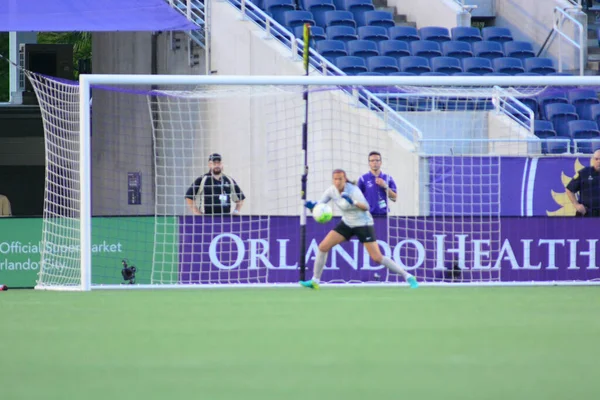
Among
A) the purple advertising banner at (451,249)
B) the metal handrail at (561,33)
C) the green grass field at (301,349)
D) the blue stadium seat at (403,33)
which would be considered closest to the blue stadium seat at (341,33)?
the blue stadium seat at (403,33)

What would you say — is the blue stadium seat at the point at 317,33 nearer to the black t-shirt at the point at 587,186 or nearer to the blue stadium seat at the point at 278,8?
the blue stadium seat at the point at 278,8

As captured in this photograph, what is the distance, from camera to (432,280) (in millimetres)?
17484

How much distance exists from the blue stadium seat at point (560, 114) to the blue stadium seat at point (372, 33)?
3.48m

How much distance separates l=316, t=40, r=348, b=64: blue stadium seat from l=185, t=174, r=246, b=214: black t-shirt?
19.2 feet

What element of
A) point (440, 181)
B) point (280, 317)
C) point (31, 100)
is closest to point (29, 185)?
point (31, 100)

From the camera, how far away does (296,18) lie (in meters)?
23.5

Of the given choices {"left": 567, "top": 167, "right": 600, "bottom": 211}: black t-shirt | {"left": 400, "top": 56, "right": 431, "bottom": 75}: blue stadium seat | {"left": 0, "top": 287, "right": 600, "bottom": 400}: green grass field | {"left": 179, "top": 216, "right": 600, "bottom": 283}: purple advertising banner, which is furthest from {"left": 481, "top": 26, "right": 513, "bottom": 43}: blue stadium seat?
{"left": 0, "top": 287, "right": 600, "bottom": 400}: green grass field

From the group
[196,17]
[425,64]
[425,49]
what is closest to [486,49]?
[425,49]

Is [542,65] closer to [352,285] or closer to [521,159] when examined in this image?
[521,159]

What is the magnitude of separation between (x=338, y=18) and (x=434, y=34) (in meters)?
1.93

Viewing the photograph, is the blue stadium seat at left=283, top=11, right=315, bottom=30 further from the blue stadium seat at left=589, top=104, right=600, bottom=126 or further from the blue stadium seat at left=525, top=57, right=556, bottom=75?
the blue stadium seat at left=589, top=104, right=600, bottom=126

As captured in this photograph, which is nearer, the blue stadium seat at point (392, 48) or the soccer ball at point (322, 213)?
the soccer ball at point (322, 213)

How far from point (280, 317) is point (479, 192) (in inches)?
366

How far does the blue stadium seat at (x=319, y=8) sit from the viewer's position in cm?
2433
